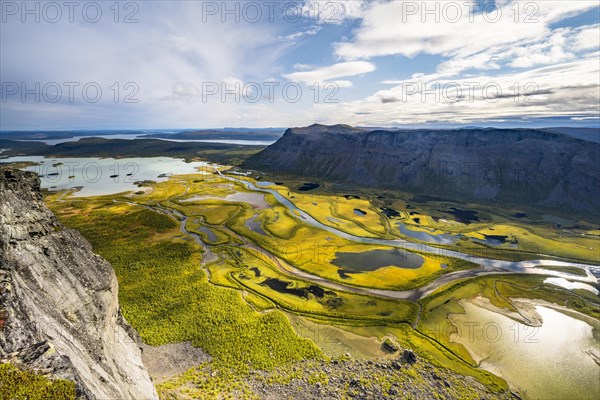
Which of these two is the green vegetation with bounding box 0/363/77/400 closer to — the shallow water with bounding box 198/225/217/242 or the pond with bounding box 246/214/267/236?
the shallow water with bounding box 198/225/217/242

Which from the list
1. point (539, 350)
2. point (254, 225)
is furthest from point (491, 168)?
point (254, 225)

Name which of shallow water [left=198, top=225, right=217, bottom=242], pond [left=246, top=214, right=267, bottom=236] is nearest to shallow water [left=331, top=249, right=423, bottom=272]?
pond [left=246, top=214, right=267, bottom=236]

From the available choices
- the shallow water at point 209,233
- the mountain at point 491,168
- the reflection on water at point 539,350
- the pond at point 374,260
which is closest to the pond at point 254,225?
the shallow water at point 209,233

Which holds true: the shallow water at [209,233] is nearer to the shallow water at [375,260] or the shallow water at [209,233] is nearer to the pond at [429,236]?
the shallow water at [375,260]

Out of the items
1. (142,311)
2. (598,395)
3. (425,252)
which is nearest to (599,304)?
(598,395)

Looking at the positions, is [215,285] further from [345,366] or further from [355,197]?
[355,197]

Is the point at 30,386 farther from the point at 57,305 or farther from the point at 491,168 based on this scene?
the point at 491,168
